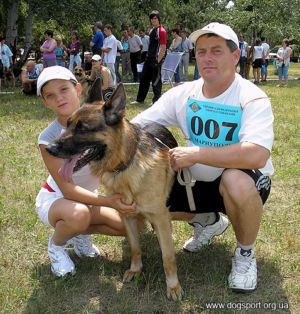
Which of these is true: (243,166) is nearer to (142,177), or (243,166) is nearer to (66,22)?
(142,177)

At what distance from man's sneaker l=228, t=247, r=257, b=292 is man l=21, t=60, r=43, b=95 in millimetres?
11250

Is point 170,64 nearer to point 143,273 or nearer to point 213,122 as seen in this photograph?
point 213,122

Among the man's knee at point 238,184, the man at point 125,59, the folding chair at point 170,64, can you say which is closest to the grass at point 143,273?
the man's knee at point 238,184

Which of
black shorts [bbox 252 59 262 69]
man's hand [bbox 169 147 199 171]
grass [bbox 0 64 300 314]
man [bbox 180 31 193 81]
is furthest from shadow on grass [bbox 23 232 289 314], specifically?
black shorts [bbox 252 59 262 69]

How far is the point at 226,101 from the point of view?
2.93m

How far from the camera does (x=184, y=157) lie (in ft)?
9.28

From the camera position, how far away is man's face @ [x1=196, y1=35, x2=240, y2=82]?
2854 mm

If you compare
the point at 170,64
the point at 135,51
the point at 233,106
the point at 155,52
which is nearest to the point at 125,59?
the point at 135,51

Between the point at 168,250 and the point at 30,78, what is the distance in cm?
1178

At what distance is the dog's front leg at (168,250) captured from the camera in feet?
9.54

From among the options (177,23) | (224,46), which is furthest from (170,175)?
(177,23)

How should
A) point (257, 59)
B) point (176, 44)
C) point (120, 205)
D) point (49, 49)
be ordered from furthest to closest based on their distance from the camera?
point (257, 59)
point (176, 44)
point (49, 49)
point (120, 205)

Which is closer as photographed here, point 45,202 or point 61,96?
point 61,96

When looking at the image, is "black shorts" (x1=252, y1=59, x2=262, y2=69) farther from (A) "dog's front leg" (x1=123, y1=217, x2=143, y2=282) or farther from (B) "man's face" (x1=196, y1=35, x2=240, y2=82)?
(A) "dog's front leg" (x1=123, y1=217, x2=143, y2=282)
